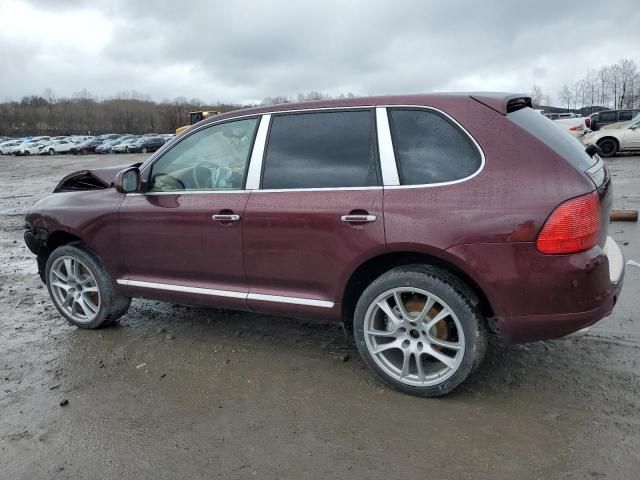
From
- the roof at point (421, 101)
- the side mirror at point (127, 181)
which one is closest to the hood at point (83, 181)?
the side mirror at point (127, 181)

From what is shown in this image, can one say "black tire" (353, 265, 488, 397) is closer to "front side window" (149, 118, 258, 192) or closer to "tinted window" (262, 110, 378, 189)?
"tinted window" (262, 110, 378, 189)

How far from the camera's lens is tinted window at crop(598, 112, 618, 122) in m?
29.0

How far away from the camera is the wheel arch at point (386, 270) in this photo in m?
3.06

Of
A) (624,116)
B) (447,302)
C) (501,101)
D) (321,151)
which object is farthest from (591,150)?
(624,116)

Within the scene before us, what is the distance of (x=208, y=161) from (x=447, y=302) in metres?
2.06

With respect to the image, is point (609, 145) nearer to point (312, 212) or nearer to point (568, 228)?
point (568, 228)

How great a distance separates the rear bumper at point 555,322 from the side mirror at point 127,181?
2.79 meters

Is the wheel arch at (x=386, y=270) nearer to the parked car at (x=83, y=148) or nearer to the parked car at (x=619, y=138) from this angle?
the parked car at (x=619, y=138)

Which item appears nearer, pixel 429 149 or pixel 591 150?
pixel 429 149

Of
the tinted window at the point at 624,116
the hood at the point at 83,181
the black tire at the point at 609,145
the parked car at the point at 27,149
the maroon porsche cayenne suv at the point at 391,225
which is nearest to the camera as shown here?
the maroon porsche cayenne suv at the point at 391,225

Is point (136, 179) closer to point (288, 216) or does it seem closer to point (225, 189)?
point (225, 189)

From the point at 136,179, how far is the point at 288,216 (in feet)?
4.63

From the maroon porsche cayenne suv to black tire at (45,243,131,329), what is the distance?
32cm

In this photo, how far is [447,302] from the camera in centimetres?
303
